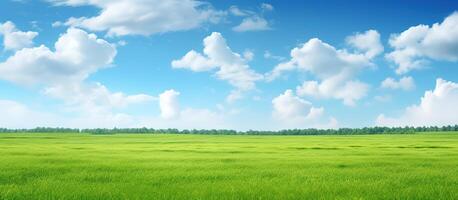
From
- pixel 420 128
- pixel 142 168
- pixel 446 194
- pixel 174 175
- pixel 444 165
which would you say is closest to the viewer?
pixel 446 194

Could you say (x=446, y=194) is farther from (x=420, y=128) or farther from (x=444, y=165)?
(x=420, y=128)

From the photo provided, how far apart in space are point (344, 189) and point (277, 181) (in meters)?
2.33

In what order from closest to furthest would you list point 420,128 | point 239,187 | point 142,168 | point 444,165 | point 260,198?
1. point 260,198
2. point 239,187
3. point 142,168
4. point 444,165
5. point 420,128

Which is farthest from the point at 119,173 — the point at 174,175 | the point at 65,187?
the point at 65,187

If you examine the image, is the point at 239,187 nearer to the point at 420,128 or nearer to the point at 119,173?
the point at 119,173

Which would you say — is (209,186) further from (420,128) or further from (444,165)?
(420,128)

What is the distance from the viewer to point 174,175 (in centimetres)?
1711

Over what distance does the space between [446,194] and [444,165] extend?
1018 centimetres

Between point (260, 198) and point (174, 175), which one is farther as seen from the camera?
point (174, 175)

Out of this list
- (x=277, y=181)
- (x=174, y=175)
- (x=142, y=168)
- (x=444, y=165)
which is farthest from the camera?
(x=444, y=165)

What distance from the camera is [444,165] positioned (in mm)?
22672

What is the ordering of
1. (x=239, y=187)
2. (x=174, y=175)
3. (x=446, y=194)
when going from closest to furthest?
(x=446, y=194)
(x=239, y=187)
(x=174, y=175)

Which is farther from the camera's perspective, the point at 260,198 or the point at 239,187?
the point at 239,187

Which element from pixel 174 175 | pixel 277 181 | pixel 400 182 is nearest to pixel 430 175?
pixel 400 182
